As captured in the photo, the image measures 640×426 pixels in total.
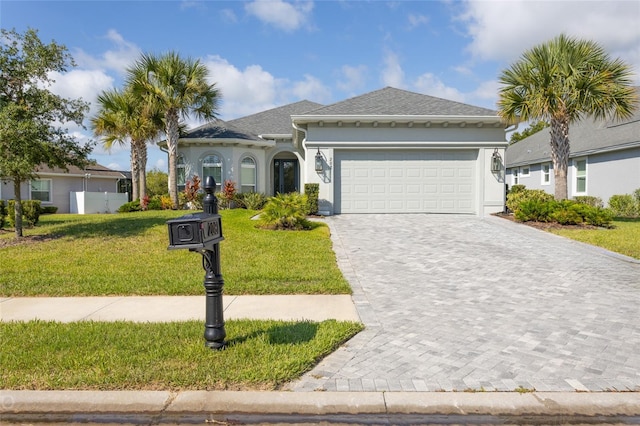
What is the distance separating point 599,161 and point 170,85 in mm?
21029

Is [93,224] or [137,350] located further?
[93,224]

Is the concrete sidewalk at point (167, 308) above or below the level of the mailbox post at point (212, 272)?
below

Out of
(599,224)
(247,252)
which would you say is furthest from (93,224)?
(599,224)

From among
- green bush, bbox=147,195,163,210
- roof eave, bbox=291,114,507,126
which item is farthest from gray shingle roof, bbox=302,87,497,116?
green bush, bbox=147,195,163,210

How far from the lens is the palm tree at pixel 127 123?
19234 mm

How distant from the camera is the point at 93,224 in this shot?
42.9 ft

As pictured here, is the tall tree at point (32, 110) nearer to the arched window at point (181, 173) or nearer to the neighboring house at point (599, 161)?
the arched window at point (181, 173)

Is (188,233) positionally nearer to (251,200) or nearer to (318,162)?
(318,162)

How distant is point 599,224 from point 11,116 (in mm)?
17008

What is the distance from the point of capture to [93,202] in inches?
Answer: 897

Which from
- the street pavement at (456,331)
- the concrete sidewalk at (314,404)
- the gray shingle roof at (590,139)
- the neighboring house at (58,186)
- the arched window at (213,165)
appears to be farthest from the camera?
the neighboring house at (58,186)

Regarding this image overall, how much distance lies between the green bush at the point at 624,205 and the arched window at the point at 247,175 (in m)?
17.0

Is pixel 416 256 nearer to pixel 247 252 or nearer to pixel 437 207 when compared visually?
pixel 247 252

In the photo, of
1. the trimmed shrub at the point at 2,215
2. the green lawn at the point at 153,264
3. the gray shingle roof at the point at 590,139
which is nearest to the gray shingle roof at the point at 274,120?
the green lawn at the point at 153,264
